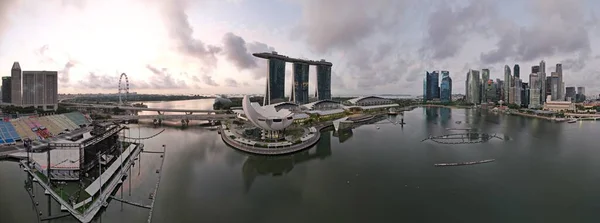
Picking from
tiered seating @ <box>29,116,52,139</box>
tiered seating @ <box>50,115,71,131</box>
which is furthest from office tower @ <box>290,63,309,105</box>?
tiered seating @ <box>29,116,52,139</box>

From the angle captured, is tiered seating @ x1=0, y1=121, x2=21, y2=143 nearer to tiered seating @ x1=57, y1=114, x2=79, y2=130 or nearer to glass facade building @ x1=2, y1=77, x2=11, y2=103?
tiered seating @ x1=57, y1=114, x2=79, y2=130

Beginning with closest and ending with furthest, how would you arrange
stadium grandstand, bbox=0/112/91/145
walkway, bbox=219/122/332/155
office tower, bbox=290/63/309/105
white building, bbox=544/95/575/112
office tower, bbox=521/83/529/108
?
walkway, bbox=219/122/332/155 → stadium grandstand, bbox=0/112/91/145 → white building, bbox=544/95/575/112 → office tower, bbox=290/63/309/105 → office tower, bbox=521/83/529/108

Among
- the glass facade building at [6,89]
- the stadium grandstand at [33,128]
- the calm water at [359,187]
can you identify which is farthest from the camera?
the glass facade building at [6,89]

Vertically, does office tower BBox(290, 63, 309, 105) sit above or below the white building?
above

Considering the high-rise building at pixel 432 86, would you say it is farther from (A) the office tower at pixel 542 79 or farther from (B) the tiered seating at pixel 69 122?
(B) the tiered seating at pixel 69 122

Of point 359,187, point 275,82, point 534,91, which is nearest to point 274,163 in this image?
point 359,187

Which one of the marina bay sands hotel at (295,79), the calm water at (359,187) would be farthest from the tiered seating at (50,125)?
the marina bay sands hotel at (295,79)
